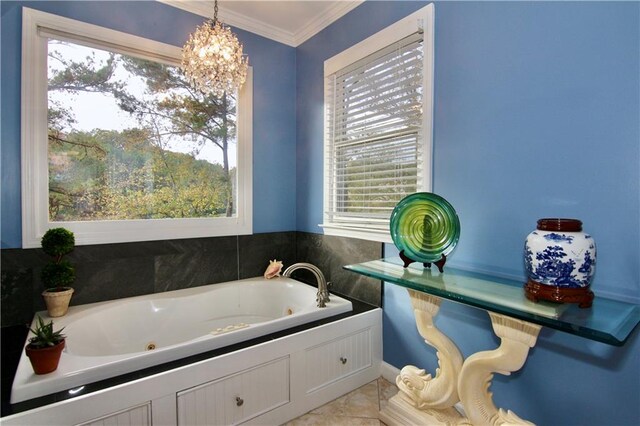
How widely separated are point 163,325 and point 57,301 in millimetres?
614

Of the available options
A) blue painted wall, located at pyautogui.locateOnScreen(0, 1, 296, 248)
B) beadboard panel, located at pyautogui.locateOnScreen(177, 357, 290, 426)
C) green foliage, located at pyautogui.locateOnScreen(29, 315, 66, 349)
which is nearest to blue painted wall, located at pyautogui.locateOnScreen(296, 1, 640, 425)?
beadboard panel, located at pyautogui.locateOnScreen(177, 357, 290, 426)

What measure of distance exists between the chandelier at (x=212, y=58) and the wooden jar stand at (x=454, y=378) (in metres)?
1.53

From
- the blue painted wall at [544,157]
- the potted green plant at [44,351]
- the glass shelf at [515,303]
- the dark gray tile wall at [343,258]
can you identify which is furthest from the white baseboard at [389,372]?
the potted green plant at [44,351]

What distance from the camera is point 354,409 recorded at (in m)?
1.79

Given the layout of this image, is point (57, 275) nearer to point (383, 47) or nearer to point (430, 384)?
point (430, 384)

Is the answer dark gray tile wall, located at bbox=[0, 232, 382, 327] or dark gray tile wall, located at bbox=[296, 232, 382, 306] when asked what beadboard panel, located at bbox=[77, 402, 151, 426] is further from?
dark gray tile wall, located at bbox=[296, 232, 382, 306]

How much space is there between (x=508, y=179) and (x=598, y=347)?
2.48ft

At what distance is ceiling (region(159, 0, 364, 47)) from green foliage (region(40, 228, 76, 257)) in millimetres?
1711

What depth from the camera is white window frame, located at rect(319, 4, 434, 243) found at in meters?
1.79

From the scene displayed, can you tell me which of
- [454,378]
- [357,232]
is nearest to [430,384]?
[454,378]

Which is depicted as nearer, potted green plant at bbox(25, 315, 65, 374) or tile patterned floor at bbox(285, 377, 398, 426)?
potted green plant at bbox(25, 315, 65, 374)

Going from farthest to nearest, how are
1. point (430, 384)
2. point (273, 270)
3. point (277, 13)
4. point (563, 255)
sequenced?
point (273, 270), point (277, 13), point (430, 384), point (563, 255)

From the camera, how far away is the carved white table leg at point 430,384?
4.71 ft

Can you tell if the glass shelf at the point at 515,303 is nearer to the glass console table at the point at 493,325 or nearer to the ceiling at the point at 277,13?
the glass console table at the point at 493,325
